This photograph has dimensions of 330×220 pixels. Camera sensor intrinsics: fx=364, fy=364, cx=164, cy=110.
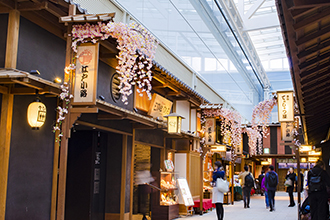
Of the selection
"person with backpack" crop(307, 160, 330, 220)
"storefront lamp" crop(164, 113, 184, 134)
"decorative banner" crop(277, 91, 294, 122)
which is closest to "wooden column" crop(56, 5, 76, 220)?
"storefront lamp" crop(164, 113, 184, 134)

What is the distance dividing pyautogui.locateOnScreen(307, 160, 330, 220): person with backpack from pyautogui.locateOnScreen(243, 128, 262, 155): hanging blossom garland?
552 inches

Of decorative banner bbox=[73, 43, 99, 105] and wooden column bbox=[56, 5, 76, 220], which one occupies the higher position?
decorative banner bbox=[73, 43, 99, 105]

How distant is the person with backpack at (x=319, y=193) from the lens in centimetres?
894

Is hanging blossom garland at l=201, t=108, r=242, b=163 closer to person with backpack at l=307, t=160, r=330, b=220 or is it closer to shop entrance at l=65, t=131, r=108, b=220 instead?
shop entrance at l=65, t=131, r=108, b=220

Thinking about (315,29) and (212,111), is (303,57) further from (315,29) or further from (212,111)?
(212,111)

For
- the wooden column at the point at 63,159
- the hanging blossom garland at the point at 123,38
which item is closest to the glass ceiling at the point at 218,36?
the hanging blossom garland at the point at 123,38

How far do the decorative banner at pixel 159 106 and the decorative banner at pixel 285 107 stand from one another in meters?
3.78

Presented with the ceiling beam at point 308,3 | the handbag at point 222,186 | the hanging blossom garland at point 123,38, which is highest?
the hanging blossom garland at point 123,38

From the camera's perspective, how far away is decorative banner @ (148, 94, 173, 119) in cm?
1173

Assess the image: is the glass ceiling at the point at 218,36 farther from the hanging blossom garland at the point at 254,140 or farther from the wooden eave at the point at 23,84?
the wooden eave at the point at 23,84

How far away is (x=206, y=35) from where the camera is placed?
18984 mm

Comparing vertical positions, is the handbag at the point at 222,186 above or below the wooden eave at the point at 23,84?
below

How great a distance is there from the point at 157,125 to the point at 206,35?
917 centimetres

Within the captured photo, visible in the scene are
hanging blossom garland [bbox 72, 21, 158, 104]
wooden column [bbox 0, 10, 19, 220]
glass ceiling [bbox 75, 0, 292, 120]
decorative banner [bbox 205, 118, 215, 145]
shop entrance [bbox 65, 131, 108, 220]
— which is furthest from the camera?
decorative banner [bbox 205, 118, 215, 145]
